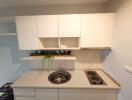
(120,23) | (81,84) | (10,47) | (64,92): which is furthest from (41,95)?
(120,23)

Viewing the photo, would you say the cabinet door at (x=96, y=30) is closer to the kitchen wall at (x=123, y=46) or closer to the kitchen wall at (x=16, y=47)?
the kitchen wall at (x=123, y=46)

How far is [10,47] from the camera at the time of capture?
2.43 meters

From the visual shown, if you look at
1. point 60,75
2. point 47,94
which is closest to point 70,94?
point 47,94

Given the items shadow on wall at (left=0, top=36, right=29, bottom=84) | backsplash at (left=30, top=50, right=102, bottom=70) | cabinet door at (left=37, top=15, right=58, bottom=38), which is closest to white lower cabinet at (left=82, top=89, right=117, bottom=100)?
backsplash at (left=30, top=50, right=102, bottom=70)

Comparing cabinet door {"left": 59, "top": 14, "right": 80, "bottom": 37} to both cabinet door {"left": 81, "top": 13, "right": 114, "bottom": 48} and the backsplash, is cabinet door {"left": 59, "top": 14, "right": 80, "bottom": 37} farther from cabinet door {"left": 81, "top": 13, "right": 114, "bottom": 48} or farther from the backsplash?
the backsplash

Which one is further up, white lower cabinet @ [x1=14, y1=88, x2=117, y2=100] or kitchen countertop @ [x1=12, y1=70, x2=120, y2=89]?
kitchen countertop @ [x1=12, y1=70, x2=120, y2=89]

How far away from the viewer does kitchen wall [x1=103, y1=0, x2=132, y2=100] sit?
1348 mm

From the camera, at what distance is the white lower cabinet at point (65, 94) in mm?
1686

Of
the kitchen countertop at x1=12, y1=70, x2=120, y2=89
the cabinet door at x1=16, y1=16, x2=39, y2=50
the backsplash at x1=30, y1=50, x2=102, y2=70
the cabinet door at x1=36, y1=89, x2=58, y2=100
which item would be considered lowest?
Answer: the cabinet door at x1=36, y1=89, x2=58, y2=100

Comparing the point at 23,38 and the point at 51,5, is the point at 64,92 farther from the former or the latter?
the point at 51,5

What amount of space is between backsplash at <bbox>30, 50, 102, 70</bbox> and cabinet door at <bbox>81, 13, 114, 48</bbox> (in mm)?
444

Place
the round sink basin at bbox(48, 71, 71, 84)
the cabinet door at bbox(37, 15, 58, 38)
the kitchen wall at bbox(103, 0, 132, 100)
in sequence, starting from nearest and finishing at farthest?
the kitchen wall at bbox(103, 0, 132, 100) < the cabinet door at bbox(37, 15, 58, 38) < the round sink basin at bbox(48, 71, 71, 84)

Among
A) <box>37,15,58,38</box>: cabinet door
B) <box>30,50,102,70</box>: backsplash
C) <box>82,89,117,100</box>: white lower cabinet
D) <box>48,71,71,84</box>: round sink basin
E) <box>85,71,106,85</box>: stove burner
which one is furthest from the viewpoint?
<box>30,50,102,70</box>: backsplash

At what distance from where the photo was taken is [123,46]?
150 cm
